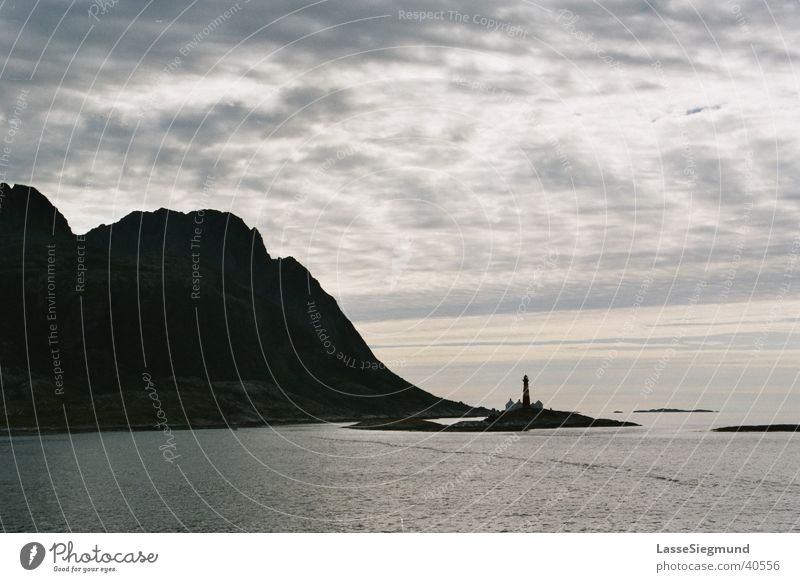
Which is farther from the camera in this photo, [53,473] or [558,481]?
[53,473]

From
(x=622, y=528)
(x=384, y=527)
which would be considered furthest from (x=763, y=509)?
(x=384, y=527)

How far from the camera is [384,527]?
84750mm

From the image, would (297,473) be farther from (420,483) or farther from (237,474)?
(420,483)

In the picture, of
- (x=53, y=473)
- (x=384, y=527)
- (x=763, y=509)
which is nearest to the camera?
(x=384, y=527)
